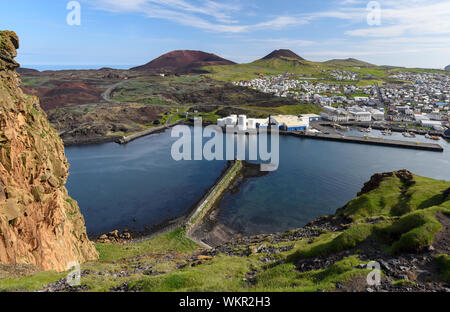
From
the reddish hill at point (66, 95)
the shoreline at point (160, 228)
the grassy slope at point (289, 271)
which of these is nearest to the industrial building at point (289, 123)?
the shoreline at point (160, 228)

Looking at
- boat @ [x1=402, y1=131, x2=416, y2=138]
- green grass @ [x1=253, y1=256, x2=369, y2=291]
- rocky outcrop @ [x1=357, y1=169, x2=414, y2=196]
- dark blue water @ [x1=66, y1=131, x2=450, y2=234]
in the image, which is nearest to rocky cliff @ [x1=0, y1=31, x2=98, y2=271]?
green grass @ [x1=253, y1=256, x2=369, y2=291]

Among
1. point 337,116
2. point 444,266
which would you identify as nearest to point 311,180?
point 444,266

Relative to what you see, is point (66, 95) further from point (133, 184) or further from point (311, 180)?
point (311, 180)

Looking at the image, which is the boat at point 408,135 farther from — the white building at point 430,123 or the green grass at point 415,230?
the green grass at point 415,230

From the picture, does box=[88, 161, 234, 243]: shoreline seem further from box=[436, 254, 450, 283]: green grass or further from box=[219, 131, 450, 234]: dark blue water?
box=[436, 254, 450, 283]: green grass
